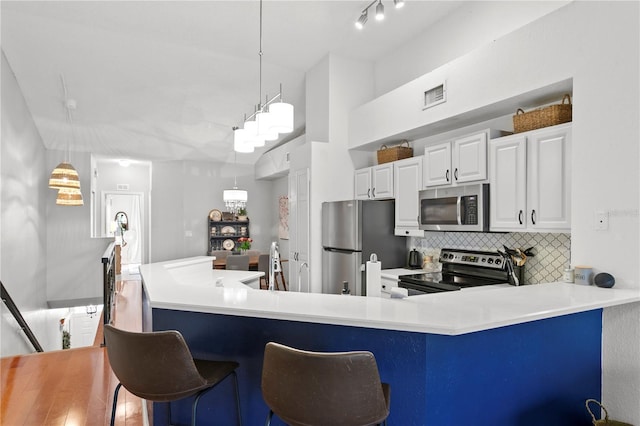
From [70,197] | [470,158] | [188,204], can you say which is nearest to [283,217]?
[188,204]

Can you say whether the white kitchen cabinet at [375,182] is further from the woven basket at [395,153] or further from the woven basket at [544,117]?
the woven basket at [544,117]

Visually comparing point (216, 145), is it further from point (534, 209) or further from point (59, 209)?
point (534, 209)

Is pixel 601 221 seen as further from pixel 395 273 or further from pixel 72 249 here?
pixel 72 249

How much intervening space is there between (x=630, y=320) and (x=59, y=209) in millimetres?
9029

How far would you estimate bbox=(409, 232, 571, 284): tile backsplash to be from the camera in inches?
115

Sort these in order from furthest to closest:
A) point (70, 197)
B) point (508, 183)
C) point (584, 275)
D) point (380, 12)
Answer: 1. point (70, 197)
2. point (380, 12)
3. point (508, 183)
4. point (584, 275)

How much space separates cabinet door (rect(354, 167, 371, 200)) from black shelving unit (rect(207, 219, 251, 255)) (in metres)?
4.75

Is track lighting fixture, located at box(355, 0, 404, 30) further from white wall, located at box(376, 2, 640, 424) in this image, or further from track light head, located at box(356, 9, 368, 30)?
white wall, located at box(376, 2, 640, 424)

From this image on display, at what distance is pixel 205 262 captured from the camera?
5.08 metres

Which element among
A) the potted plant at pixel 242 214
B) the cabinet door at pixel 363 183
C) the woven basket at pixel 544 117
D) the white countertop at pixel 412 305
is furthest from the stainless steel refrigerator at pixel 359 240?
the potted plant at pixel 242 214

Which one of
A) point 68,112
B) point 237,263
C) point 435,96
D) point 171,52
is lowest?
point 237,263

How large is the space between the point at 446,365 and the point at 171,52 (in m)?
4.88

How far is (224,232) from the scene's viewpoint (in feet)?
29.5

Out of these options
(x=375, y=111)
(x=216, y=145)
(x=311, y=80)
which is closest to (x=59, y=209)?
(x=216, y=145)
